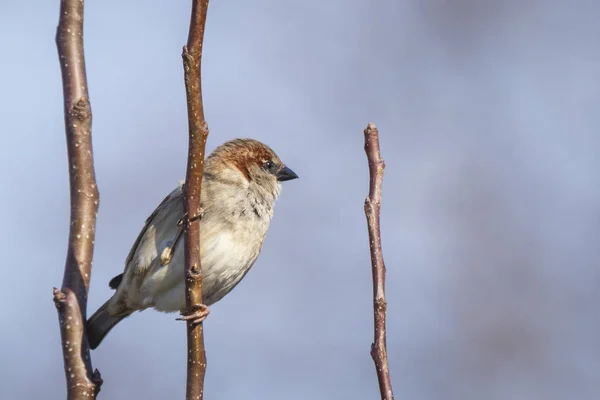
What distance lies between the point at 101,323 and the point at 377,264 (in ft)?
9.71

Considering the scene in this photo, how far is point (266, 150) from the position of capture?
495 centimetres

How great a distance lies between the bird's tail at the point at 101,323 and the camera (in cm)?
467

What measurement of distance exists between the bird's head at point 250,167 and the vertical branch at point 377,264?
2.11 m

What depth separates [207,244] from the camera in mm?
4074

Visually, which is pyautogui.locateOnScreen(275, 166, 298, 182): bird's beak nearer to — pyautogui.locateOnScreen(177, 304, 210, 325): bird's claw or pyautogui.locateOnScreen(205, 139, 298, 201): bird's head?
pyautogui.locateOnScreen(205, 139, 298, 201): bird's head

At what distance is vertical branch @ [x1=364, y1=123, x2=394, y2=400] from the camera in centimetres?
206

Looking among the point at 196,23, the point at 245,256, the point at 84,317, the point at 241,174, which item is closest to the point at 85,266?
the point at 84,317

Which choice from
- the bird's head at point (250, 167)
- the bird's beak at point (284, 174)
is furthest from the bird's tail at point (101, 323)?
the bird's beak at point (284, 174)

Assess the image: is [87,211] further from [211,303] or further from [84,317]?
[211,303]

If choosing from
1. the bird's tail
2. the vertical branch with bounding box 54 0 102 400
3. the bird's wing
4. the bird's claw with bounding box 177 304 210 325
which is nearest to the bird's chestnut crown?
the bird's wing

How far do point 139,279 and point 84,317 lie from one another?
1.51 m

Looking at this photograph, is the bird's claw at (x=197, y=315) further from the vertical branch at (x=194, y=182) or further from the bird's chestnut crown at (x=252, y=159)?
the bird's chestnut crown at (x=252, y=159)

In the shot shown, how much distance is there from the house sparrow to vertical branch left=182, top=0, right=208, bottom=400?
143cm

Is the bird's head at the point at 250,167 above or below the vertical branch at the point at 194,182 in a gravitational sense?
above
